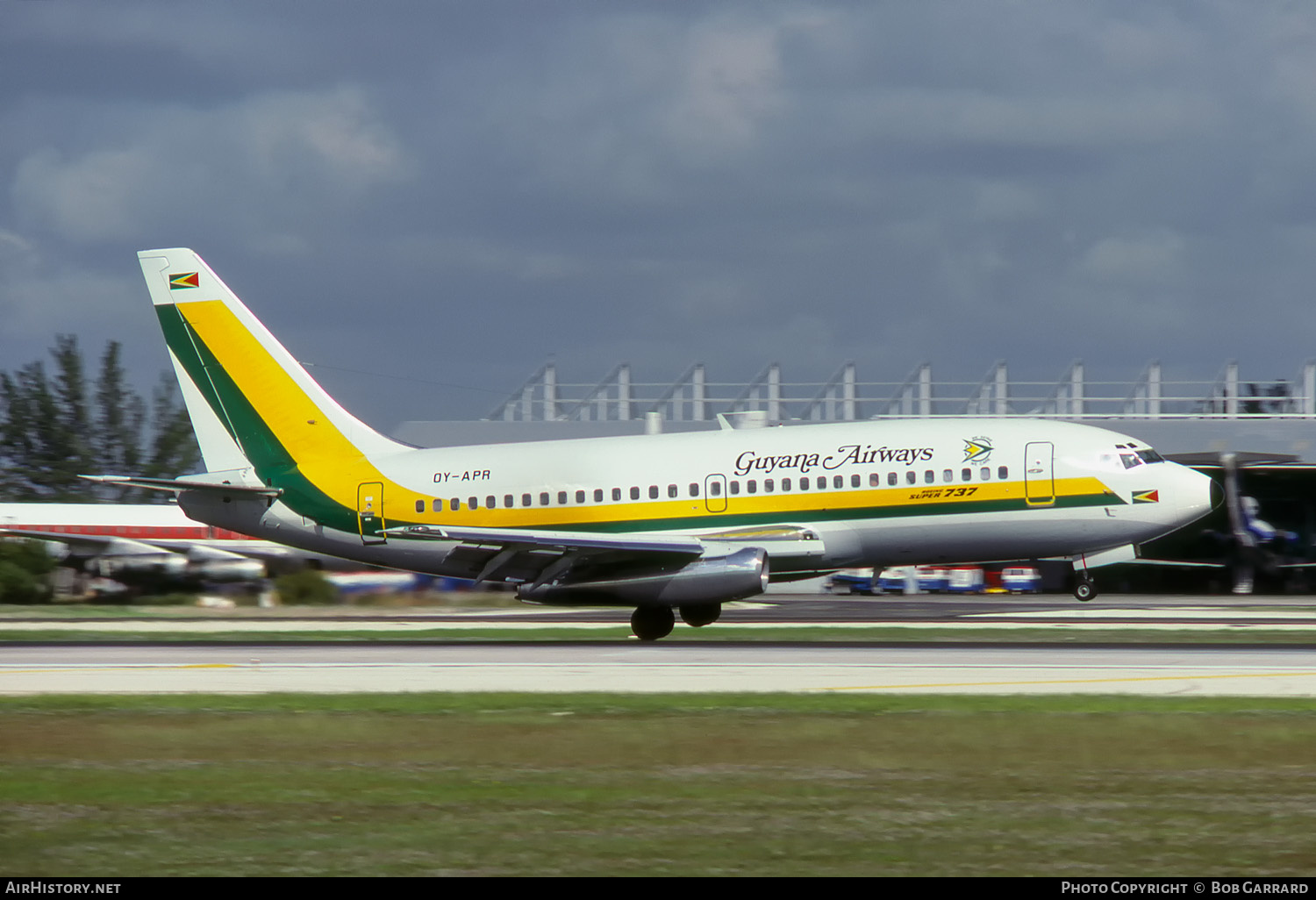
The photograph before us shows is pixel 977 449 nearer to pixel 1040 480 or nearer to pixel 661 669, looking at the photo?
pixel 1040 480

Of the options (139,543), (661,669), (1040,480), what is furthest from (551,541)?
(139,543)

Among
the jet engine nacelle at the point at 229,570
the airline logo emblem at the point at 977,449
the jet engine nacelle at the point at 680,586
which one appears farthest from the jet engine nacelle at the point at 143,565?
the airline logo emblem at the point at 977,449

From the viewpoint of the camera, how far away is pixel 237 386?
113 feet

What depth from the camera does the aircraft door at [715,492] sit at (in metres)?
31.1

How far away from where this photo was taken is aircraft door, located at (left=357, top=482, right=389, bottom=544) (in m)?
33.2

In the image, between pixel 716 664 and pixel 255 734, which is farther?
pixel 716 664

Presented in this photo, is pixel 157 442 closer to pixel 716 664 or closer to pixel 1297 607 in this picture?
pixel 1297 607

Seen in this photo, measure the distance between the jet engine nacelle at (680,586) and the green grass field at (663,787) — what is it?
10285 mm

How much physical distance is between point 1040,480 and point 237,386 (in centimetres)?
1842

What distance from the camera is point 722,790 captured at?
1172 centimetres

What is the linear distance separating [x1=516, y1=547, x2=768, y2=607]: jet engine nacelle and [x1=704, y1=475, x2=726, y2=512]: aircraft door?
2042mm

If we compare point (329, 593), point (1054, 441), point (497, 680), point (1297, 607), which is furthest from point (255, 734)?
point (1297, 607)

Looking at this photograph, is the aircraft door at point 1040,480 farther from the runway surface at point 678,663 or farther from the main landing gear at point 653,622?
the main landing gear at point 653,622

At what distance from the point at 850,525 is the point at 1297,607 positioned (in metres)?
23.2
